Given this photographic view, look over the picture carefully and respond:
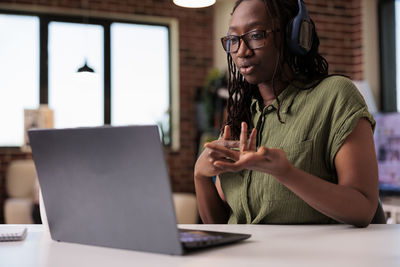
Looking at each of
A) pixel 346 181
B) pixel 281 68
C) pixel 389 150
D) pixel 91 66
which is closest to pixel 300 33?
pixel 281 68

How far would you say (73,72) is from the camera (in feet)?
19.1

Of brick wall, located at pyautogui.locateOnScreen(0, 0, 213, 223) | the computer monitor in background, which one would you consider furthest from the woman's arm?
brick wall, located at pyautogui.locateOnScreen(0, 0, 213, 223)

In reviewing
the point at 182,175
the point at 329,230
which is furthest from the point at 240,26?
the point at 182,175

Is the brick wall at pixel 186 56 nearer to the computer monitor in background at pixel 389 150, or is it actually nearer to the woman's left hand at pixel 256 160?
the computer monitor in background at pixel 389 150

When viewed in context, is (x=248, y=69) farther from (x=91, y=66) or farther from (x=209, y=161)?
(x=91, y=66)

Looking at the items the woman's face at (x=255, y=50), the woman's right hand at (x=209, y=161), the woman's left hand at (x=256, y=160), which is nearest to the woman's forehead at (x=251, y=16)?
the woman's face at (x=255, y=50)

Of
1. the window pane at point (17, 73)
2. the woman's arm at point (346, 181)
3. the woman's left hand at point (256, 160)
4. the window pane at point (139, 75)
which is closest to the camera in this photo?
the woman's left hand at point (256, 160)

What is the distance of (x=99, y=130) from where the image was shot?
799mm

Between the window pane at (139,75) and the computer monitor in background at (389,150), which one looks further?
the window pane at (139,75)

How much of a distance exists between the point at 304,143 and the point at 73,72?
4.94 meters

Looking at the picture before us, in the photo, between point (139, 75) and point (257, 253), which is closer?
point (257, 253)

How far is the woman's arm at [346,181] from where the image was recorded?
98 centimetres

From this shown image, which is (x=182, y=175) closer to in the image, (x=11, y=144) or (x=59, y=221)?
(x=11, y=144)

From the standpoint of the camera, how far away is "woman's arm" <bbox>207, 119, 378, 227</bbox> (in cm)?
98
